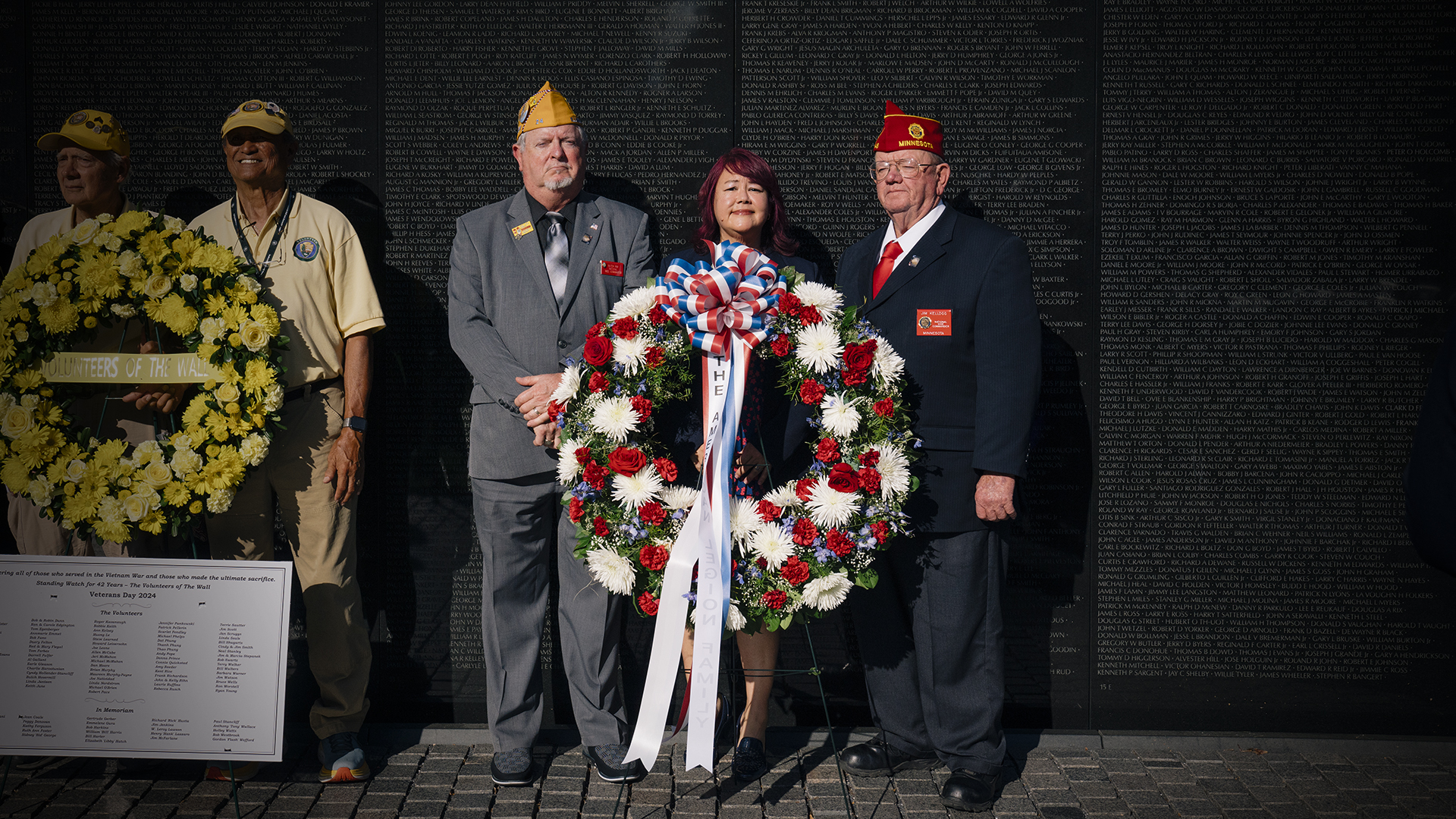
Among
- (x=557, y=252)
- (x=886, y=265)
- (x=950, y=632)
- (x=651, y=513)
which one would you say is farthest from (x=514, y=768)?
(x=886, y=265)

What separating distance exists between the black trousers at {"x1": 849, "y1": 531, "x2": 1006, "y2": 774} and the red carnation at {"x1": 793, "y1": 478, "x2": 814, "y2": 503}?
2.80 feet

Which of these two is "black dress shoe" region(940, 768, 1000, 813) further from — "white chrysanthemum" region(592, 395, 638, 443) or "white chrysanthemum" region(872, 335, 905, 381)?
"white chrysanthemum" region(592, 395, 638, 443)

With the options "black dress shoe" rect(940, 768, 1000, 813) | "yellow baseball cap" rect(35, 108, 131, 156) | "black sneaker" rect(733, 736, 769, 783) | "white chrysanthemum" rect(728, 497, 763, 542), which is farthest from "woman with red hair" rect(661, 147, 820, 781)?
"yellow baseball cap" rect(35, 108, 131, 156)

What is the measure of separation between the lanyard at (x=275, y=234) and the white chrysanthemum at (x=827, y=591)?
2887 mm

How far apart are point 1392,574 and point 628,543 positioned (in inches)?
162

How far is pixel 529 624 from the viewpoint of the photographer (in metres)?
4.41

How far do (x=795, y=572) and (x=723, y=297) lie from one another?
1.08m

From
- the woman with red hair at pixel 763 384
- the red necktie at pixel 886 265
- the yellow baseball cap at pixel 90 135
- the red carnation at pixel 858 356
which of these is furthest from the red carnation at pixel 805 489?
the yellow baseball cap at pixel 90 135

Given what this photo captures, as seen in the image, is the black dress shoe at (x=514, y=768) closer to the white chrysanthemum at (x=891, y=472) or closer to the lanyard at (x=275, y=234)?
the white chrysanthemum at (x=891, y=472)

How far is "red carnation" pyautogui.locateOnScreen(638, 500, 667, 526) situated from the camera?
3566 millimetres

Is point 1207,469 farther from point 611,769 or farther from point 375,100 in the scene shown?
point 375,100

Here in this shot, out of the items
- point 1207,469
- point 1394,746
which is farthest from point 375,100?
point 1394,746

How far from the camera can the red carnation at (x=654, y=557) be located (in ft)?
11.7

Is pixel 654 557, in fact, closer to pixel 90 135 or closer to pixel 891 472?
pixel 891 472
